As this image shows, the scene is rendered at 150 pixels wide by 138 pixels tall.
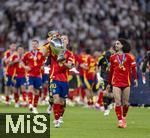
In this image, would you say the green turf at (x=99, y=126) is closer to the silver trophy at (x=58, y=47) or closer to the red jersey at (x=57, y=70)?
the red jersey at (x=57, y=70)

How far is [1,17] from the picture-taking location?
158 ft

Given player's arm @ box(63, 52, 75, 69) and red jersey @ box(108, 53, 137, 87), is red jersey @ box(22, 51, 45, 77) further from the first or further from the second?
red jersey @ box(108, 53, 137, 87)

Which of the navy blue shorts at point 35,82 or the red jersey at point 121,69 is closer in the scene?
the red jersey at point 121,69

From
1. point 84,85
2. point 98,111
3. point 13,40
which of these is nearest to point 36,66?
point 98,111

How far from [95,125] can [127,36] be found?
1001 inches

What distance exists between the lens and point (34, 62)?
28.7m

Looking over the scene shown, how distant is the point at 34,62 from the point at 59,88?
7.60m

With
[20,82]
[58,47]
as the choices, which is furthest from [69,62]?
[20,82]

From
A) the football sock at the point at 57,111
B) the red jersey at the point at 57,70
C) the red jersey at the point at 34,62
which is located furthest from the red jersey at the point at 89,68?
the football sock at the point at 57,111

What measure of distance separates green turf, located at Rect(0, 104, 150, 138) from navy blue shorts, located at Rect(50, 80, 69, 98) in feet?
2.99

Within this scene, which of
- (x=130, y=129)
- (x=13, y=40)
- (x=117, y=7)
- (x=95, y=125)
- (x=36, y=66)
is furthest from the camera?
(x=117, y=7)

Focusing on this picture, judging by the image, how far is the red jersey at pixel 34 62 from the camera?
28344 mm

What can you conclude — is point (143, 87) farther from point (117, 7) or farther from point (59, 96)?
point (117, 7)

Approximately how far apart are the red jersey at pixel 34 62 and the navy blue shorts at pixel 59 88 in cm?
709
